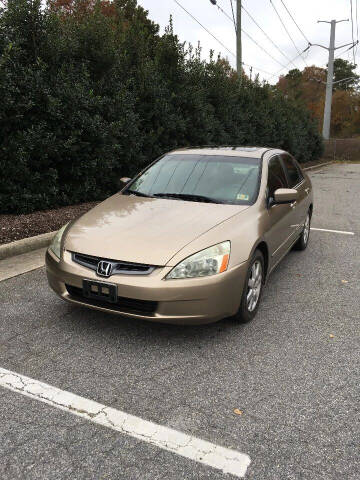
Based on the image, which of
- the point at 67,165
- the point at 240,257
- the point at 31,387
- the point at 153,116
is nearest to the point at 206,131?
the point at 153,116

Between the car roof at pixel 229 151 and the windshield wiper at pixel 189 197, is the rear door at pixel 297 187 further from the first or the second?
the windshield wiper at pixel 189 197

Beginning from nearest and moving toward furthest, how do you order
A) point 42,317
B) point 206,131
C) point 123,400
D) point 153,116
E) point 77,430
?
point 77,430 → point 123,400 → point 42,317 → point 153,116 → point 206,131

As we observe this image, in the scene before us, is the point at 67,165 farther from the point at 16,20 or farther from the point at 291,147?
the point at 291,147

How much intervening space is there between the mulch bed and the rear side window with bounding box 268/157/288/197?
130 inches

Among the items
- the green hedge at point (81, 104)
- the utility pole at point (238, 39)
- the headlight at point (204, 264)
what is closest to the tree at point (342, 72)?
the utility pole at point (238, 39)

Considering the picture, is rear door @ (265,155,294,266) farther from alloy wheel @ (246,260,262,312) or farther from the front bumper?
the front bumper

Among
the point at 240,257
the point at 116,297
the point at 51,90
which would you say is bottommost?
the point at 116,297

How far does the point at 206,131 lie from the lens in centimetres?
1175

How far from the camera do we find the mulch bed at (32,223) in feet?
18.7

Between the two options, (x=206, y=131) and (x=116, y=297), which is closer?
(x=116, y=297)

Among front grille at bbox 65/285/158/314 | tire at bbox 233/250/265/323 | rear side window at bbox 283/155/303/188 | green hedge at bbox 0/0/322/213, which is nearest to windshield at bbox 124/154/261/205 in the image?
tire at bbox 233/250/265/323

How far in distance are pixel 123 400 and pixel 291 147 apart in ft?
64.0

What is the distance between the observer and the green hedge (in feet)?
21.4

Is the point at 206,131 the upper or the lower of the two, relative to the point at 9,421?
upper
